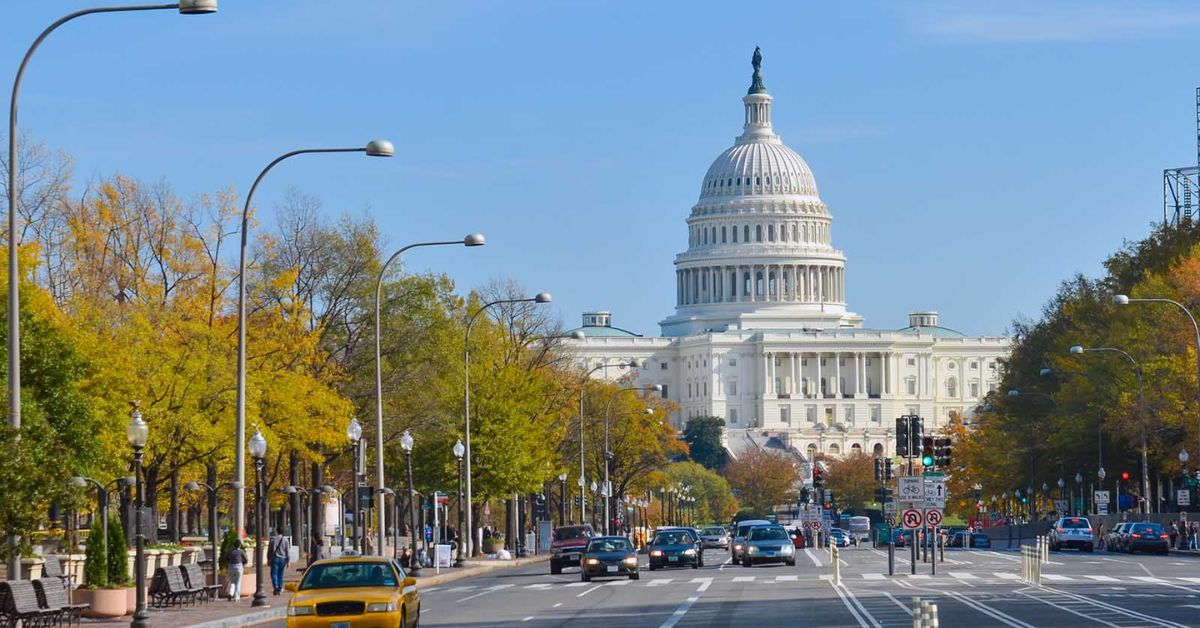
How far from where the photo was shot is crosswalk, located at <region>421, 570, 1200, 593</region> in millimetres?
48594

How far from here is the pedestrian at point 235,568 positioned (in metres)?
42.6

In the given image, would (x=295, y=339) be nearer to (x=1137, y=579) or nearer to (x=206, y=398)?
(x=206, y=398)

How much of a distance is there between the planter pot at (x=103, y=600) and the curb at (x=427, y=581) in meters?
2.10

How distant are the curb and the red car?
2600 mm

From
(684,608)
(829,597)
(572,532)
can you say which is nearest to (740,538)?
(572,532)

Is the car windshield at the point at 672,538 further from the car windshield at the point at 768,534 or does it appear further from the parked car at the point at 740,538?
the car windshield at the point at 768,534

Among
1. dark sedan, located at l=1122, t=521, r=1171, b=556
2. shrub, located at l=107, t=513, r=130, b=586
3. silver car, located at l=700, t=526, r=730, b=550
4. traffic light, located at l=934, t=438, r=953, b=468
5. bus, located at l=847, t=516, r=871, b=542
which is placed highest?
traffic light, located at l=934, t=438, r=953, b=468

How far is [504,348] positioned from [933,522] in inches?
1479

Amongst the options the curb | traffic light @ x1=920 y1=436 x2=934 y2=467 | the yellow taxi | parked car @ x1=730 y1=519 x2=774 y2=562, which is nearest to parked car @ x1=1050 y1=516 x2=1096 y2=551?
parked car @ x1=730 y1=519 x2=774 y2=562

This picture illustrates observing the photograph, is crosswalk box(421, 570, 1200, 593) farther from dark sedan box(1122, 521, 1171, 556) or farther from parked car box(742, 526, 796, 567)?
dark sedan box(1122, 521, 1171, 556)

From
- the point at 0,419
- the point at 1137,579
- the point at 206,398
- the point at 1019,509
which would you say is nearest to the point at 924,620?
the point at 0,419

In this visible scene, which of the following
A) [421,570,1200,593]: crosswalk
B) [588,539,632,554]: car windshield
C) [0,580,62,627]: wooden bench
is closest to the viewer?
[0,580,62,627]: wooden bench

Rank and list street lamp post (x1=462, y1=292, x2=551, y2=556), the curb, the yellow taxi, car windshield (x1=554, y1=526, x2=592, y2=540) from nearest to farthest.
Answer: the yellow taxi → the curb → street lamp post (x1=462, y1=292, x2=551, y2=556) → car windshield (x1=554, y1=526, x2=592, y2=540)

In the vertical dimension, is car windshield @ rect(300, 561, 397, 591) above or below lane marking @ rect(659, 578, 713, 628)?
above
